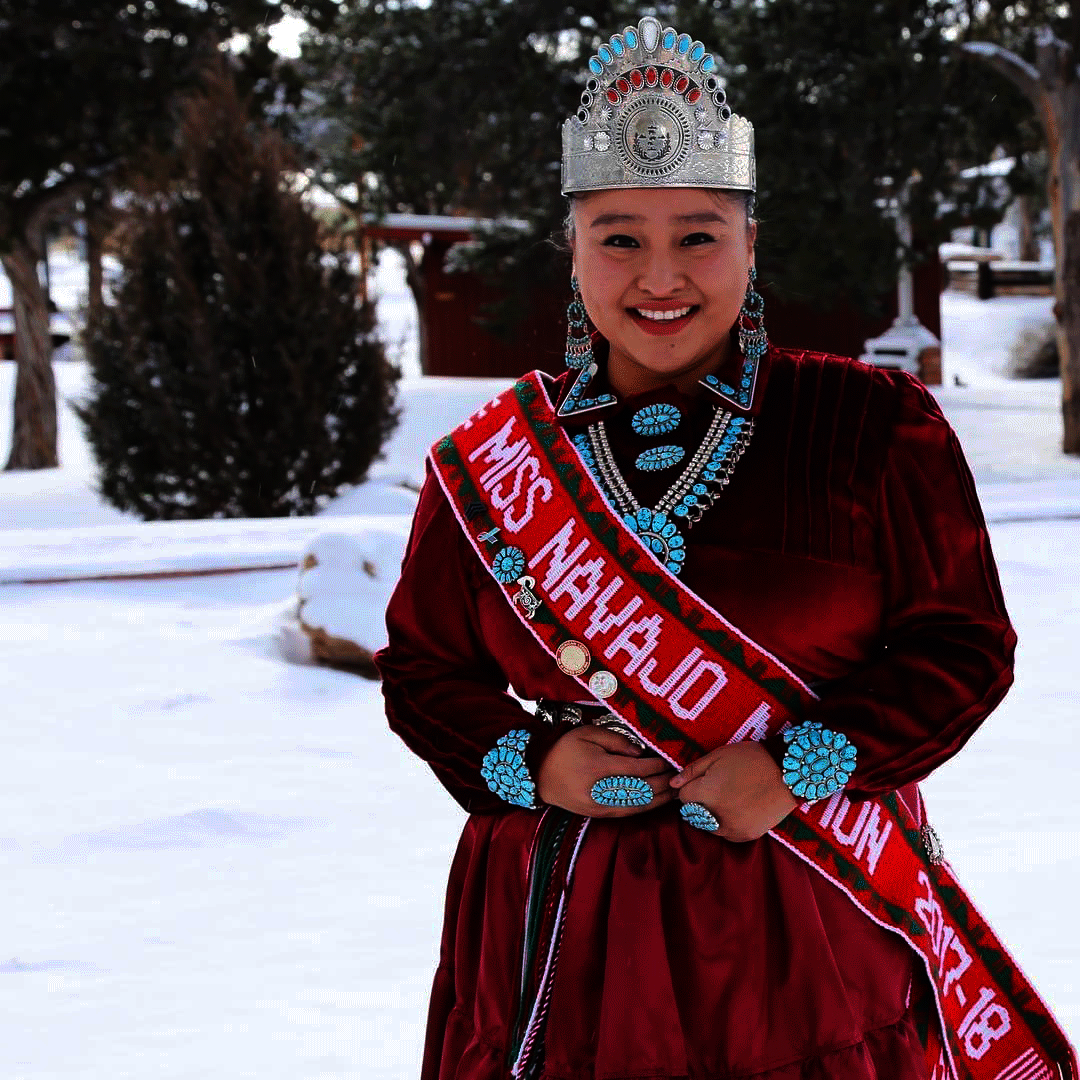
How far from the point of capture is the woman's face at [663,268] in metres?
1.56

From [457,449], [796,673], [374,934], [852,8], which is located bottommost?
[374,934]

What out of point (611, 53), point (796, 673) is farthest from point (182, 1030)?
point (611, 53)

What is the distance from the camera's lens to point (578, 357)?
1.71 m

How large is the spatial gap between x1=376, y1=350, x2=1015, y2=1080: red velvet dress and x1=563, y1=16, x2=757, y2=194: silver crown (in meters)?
0.22

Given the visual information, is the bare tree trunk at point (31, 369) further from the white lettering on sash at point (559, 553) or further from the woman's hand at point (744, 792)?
the woman's hand at point (744, 792)


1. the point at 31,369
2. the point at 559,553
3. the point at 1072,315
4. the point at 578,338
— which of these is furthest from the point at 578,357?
the point at 31,369

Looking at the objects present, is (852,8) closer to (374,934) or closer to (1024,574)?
(1024,574)

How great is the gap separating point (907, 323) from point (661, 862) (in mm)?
16449

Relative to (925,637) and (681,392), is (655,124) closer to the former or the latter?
(681,392)

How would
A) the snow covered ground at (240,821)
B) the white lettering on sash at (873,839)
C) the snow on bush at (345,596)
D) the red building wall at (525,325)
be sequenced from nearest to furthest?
1. the white lettering on sash at (873,839)
2. the snow covered ground at (240,821)
3. the snow on bush at (345,596)
4. the red building wall at (525,325)

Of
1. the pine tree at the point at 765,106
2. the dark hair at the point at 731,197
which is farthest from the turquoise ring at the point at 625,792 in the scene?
the pine tree at the point at 765,106

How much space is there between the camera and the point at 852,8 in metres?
12.0

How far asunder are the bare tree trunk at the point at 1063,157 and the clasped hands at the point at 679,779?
1169 centimetres

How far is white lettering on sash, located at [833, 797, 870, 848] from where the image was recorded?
1562 millimetres
